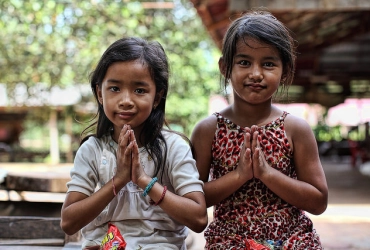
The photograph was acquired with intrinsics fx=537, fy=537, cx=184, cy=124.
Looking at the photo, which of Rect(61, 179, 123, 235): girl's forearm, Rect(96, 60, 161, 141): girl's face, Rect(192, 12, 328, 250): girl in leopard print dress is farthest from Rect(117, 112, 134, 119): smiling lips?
Rect(192, 12, 328, 250): girl in leopard print dress

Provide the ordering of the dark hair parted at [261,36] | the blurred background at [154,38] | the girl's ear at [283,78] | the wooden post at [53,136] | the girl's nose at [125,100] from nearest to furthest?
the girl's nose at [125,100], the dark hair parted at [261,36], the girl's ear at [283,78], the blurred background at [154,38], the wooden post at [53,136]

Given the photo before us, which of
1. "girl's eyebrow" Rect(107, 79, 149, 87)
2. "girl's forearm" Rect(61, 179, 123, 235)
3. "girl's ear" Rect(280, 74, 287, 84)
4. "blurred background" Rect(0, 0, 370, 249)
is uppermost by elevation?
"blurred background" Rect(0, 0, 370, 249)

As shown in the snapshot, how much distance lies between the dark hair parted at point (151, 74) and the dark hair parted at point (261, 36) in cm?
24

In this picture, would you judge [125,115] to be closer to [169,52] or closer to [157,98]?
[157,98]

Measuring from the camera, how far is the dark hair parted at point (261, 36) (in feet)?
6.24

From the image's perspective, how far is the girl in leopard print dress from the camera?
6.14 ft

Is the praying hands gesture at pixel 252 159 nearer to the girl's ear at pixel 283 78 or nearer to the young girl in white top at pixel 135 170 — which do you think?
the young girl in white top at pixel 135 170

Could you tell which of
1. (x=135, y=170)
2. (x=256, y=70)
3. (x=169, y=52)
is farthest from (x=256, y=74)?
(x=169, y=52)

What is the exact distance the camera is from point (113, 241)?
5.80 ft

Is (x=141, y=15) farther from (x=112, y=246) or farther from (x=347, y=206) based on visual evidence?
(x=112, y=246)

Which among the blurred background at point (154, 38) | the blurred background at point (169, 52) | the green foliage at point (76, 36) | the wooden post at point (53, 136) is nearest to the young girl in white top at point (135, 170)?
the blurred background at point (169, 52)

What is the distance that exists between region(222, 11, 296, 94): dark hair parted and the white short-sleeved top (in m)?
0.38

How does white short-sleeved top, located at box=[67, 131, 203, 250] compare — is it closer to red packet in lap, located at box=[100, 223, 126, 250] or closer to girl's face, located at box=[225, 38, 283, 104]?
red packet in lap, located at box=[100, 223, 126, 250]

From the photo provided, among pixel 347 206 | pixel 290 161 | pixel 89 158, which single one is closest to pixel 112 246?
pixel 89 158
